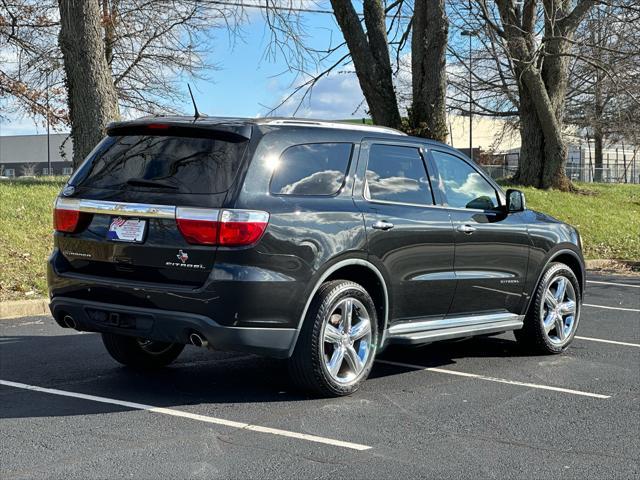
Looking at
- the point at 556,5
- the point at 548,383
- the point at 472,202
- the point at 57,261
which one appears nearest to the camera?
the point at 57,261

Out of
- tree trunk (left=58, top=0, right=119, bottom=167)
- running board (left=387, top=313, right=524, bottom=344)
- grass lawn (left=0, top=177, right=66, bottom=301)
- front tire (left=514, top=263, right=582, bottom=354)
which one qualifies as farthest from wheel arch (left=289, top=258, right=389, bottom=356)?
tree trunk (left=58, top=0, right=119, bottom=167)

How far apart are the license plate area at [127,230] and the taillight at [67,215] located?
1.14ft

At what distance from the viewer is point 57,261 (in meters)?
6.04

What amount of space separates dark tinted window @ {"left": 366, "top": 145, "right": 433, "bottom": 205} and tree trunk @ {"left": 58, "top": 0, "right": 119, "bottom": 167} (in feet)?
27.4

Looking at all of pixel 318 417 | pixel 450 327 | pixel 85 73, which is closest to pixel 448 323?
pixel 450 327

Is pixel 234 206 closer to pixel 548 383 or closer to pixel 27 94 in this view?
pixel 548 383

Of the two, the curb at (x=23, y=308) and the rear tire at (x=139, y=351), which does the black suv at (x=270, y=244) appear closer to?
the rear tire at (x=139, y=351)

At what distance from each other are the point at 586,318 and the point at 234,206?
20.2 ft

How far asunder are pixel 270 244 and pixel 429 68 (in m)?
12.8

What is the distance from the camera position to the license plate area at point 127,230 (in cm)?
552

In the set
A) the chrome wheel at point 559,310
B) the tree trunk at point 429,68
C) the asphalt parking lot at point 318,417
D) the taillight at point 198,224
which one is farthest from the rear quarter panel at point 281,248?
the tree trunk at point 429,68

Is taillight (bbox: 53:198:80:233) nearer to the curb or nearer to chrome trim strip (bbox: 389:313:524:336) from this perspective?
chrome trim strip (bbox: 389:313:524:336)

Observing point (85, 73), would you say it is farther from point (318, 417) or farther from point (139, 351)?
point (318, 417)

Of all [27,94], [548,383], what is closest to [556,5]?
[27,94]
